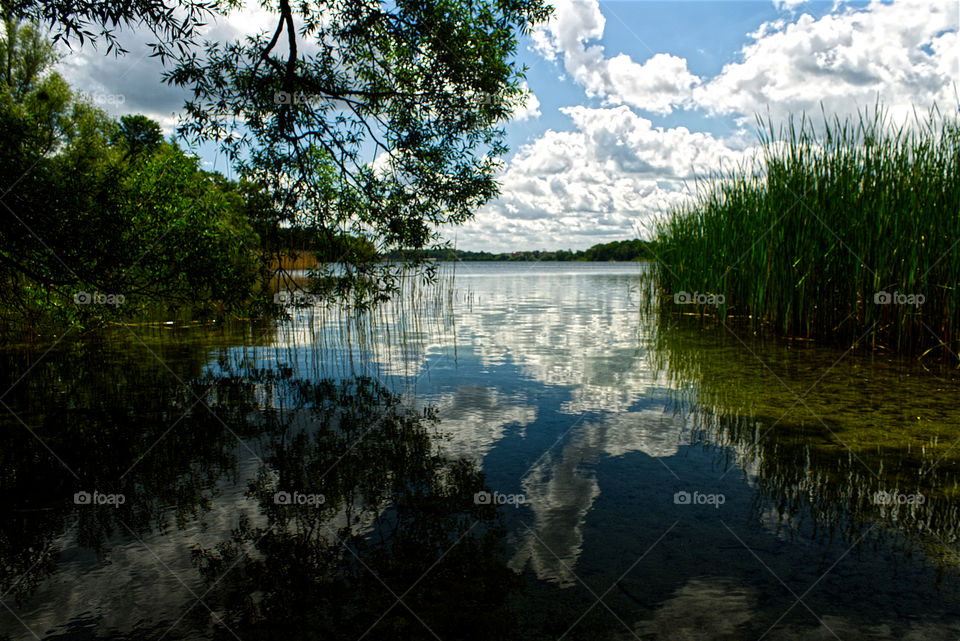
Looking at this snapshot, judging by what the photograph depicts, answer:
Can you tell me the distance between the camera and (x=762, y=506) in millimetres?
2779

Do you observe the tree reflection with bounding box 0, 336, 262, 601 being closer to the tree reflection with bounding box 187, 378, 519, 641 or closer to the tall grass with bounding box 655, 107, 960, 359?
the tree reflection with bounding box 187, 378, 519, 641

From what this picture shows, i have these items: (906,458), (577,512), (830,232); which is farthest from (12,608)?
(830,232)

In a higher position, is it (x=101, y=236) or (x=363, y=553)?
(x=101, y=236)

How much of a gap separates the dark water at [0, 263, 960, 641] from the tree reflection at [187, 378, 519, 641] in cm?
1

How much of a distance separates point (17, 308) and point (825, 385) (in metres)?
9.05

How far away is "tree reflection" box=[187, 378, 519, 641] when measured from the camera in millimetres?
1907

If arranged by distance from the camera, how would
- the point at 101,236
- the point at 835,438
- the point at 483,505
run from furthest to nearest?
the point at 101,236
the point at 835,438
the point at 483,505

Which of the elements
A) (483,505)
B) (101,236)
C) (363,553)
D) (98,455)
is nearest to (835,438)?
(483,505)

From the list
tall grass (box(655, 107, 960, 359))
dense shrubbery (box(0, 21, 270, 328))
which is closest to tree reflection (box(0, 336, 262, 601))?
dense shrubbery (box(0, 21, 270, 328))

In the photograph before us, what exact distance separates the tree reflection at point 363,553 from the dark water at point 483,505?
12 mm

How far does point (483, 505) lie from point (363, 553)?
0.69 m

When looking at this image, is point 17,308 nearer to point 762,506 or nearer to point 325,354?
point 325,354

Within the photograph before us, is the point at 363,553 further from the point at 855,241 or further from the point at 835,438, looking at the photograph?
the point at 855,241

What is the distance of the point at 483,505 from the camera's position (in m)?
2.78
